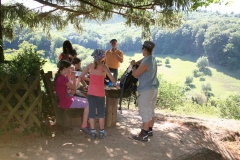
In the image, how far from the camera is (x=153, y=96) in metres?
3.98

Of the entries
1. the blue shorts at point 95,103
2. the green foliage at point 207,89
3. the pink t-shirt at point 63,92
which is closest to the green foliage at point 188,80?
the green foliage at point 207,89

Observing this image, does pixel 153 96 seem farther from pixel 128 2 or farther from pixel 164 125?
pixel 128 2

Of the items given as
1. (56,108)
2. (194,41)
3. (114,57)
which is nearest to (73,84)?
(56,108)

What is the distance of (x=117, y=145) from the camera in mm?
3916

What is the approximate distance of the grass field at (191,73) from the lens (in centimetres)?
7725

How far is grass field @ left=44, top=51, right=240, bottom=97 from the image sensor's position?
77250 mm

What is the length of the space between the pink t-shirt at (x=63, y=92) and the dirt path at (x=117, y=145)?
569 millimetres

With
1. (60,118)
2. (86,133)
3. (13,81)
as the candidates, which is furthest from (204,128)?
(13,81)

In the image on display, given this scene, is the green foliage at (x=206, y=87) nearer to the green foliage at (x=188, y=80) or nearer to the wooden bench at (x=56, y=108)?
the green foliage at (x=188, y=80)

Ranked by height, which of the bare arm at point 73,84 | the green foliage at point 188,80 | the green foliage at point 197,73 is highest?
the bare arm at point 73,84

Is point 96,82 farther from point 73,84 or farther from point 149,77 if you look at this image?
point 149,77

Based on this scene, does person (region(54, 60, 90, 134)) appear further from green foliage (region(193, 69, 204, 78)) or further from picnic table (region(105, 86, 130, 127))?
green foliage (region(193, 69, 204, 78))

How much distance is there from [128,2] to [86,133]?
3.27 meters

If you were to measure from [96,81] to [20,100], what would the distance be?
1.18 meters
